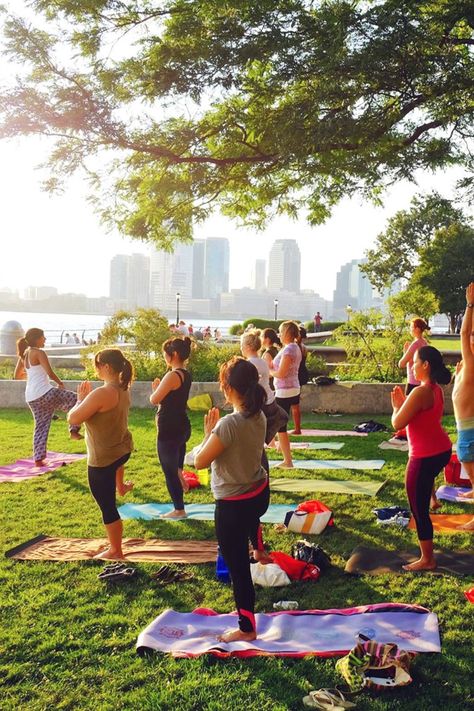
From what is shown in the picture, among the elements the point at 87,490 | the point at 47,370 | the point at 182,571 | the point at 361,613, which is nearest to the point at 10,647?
the point at 182,571

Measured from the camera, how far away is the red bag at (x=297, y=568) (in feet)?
18.0

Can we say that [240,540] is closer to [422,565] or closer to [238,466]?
[238,466]

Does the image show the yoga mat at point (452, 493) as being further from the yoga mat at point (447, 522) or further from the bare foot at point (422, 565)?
the bare foot at point (422, 565)

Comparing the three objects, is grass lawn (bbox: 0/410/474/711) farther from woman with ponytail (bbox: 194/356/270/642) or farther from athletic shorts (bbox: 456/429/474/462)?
athletic shorts (bbox: 456/429/474/462)

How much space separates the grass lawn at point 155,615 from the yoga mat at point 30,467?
1.24 metres

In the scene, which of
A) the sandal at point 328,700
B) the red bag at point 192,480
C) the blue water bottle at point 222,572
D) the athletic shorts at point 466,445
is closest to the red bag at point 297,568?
the blue water bottle at point 222,572

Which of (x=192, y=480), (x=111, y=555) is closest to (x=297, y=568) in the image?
(x=111, y=555)

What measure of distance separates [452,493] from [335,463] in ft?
6.62

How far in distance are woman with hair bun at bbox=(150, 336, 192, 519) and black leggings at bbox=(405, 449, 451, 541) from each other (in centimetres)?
255

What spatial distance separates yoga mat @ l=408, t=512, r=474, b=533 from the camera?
6738 millimetres

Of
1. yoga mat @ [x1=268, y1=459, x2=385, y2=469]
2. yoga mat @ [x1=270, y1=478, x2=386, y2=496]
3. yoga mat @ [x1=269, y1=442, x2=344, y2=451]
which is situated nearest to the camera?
yoga mat @ [x1=270, y1=478, x2=386, y2=496]

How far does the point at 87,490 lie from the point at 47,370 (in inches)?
77.4

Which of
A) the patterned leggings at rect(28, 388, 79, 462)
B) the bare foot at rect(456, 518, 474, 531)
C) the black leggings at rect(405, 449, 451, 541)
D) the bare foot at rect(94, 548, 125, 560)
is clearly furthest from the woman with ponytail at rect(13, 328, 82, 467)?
the black leggings at rect(405, 449, 451, 541)

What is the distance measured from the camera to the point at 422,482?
5316 millimetres
